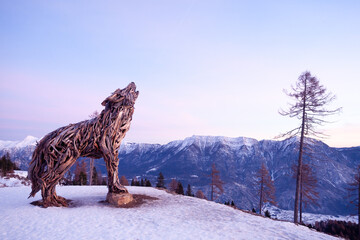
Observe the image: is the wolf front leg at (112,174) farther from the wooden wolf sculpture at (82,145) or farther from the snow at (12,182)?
the snow at (12,182)

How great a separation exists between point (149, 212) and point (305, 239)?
25.1 feet

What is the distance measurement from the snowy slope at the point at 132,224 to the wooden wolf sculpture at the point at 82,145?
1.33 metres

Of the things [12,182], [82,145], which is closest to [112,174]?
[82,145]

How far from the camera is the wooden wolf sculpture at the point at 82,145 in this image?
37.7 feet

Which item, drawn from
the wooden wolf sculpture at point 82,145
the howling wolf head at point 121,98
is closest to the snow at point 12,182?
the wooden wolf sculpture at point 82,145

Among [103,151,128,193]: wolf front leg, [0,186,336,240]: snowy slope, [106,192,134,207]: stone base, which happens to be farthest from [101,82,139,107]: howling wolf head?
[0,186,336,240]: snowy slope

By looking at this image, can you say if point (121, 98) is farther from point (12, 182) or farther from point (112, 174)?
point (12, 182)

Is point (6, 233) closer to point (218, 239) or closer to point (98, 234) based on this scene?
point (98, 234)

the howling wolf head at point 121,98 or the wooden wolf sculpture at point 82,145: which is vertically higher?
the howling wolf head at point 121,98

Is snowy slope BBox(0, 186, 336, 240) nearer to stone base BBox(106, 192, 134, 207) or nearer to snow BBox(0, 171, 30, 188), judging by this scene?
stone base BBox(106, 192, 134, 207)

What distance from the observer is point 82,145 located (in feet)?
40.8

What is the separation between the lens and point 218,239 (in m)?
8.08

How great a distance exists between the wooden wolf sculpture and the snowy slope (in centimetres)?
133

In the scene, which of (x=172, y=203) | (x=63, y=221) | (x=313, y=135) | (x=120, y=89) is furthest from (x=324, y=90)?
(x=63, y=221)
